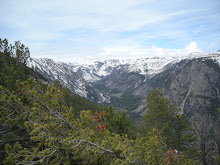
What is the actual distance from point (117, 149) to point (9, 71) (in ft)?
67.4

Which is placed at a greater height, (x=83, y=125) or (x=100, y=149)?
(x=83, y=125)

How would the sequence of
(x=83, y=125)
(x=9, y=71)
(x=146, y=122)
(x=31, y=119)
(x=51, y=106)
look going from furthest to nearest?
(x=146, y=122)
(x=9, y=71)
(x=83, y=125)
(x=51, y=106)
(x=31, y=119)

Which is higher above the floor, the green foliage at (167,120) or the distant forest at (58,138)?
the distant forest at (58,138)

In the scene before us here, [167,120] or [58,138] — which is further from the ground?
[58,138]

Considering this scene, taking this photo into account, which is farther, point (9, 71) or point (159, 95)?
point (159, 95)

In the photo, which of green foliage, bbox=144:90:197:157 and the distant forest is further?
green foliage, bbox=144:90:197:157

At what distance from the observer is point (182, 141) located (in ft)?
76.9

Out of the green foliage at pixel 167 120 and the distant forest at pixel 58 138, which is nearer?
the distant forest at pixel 58 138

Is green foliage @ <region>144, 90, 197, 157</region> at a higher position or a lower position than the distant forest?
lower

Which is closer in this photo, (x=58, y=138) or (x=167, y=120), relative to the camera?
(x=58, y=138)

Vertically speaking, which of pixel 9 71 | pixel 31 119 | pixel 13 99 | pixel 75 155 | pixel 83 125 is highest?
pixel 9 71

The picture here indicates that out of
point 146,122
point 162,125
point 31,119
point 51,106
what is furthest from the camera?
point 146,122

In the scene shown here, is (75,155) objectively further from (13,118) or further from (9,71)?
(9,71)

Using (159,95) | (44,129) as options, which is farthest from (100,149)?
(159,95)
